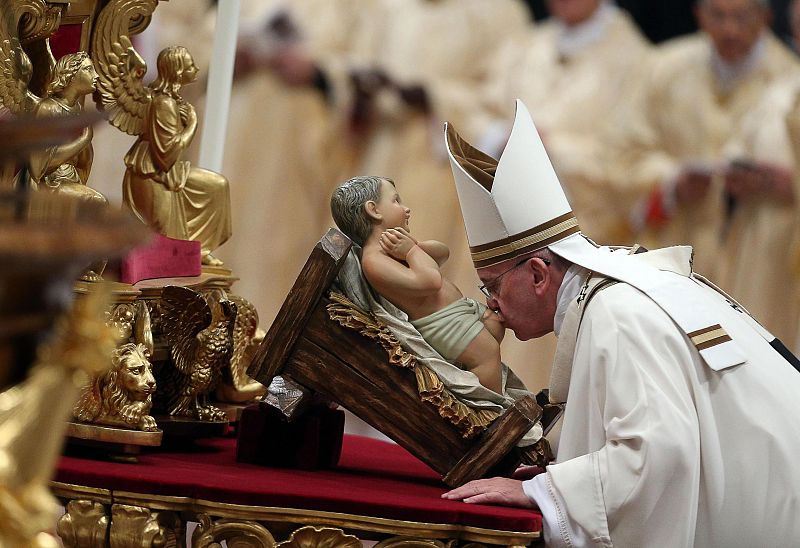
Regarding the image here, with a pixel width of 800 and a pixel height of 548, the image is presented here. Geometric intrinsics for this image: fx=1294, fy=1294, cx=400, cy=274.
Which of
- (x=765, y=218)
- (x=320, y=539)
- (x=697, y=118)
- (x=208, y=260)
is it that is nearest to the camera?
(x=320, y=539)

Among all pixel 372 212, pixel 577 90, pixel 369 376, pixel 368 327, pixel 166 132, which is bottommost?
pixel 369 376

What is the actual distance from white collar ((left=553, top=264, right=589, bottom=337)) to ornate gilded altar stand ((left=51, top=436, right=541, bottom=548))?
0.68 m

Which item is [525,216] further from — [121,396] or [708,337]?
[121,396]

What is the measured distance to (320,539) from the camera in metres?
2.94

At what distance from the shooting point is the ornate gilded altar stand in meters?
2.94

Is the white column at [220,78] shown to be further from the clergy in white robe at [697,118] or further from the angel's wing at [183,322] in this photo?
the clergy in white robe at [697,118]

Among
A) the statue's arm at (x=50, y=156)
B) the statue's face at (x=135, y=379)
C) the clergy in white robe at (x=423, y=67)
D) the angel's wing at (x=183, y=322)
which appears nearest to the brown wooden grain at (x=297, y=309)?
the statue's face at (x=135, y=379)

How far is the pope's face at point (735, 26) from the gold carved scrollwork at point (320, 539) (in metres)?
7.69

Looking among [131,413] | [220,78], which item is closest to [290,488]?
[131,413]

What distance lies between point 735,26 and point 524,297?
6931 millimetres

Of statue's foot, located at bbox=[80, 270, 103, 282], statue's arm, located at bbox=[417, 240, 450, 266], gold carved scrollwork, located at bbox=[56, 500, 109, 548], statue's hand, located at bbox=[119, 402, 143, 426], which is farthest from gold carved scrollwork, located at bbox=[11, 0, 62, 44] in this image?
gold carved scrollwork, located at bbox=[56, 500, 109, 548]

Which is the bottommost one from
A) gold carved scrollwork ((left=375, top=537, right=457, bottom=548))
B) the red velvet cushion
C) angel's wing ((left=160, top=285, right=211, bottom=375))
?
gold carved scrollwork ((left=375, top=537, right=457, bottom=548))

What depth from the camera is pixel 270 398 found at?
330 cm

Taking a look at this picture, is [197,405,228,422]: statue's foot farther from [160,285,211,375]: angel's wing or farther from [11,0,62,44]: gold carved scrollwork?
[11,0,62,44]: gold carved scrollwork
